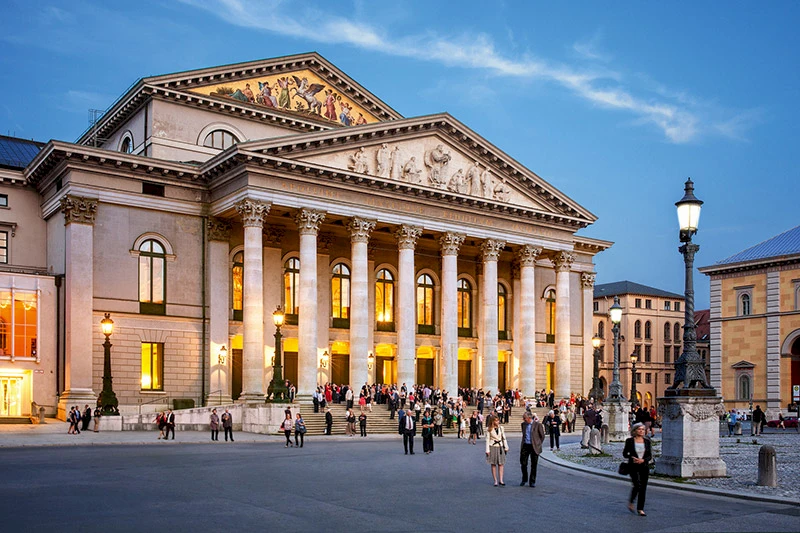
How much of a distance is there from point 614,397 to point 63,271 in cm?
2666

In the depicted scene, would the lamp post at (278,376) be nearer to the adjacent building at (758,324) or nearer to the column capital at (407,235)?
the column capital at (407,235)

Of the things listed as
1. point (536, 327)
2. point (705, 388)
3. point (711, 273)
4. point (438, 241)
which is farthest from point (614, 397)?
point (711, 273)

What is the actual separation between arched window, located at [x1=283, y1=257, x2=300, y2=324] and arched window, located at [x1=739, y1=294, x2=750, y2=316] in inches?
1362

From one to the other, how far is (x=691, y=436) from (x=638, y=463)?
212 inches

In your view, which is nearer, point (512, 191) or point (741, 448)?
point (741, 448)

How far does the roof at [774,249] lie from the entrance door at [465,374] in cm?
2198

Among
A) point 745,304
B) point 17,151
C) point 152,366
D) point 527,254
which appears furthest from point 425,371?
point 17,151

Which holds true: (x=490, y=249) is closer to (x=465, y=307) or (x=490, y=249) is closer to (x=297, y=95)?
(x=465, y=307)

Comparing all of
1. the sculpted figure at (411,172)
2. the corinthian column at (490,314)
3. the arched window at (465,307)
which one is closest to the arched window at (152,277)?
the sculpted figure at (411,172)

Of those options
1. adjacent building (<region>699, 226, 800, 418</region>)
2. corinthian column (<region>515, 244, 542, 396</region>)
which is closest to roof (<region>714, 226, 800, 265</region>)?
adjacent building (<region>699, 226, 800, 418</region>)

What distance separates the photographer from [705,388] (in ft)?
63.0

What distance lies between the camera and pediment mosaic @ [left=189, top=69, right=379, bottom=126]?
159 ft

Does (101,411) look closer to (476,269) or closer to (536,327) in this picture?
(476,269)

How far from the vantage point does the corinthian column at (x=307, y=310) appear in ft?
140
